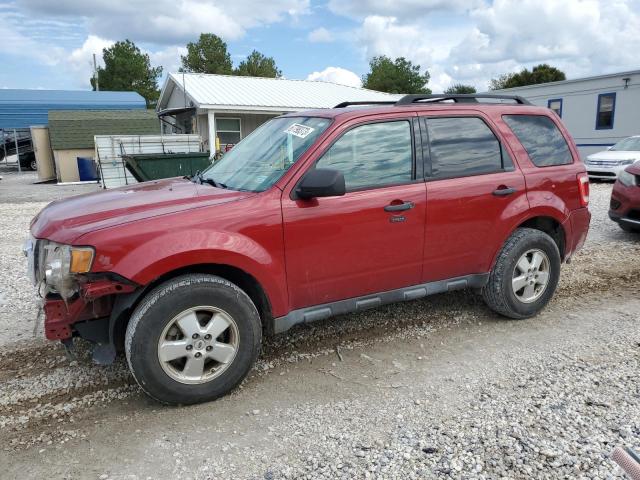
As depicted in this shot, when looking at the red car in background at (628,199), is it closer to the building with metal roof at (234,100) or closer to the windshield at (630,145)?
the windshield at (630,145)

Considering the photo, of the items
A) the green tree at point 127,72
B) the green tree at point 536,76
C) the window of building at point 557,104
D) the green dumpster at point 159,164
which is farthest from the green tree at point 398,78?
the green dumpster at point 159,164

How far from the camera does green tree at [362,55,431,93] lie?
57281 millimetres

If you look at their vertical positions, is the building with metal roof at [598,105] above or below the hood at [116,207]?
above

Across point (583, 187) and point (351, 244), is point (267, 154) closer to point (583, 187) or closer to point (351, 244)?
point (351, 244)

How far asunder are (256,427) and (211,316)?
738 millimetres

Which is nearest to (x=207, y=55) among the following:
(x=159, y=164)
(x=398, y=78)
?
(x=398, y=78)

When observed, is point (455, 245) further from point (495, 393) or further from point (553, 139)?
point (553, 139)

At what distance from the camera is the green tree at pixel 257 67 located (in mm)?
54656

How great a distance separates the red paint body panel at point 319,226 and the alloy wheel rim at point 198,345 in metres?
0.32

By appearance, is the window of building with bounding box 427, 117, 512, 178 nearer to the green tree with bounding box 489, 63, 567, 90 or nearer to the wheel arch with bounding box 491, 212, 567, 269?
the wheel arch with bounding box 491, 212, 567, 269

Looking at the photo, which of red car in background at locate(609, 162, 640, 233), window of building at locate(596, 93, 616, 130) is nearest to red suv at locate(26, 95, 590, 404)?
red car in background at locate(609, 162, 640, 233)

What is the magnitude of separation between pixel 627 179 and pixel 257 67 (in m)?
52.3

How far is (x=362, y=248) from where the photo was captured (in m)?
3.67

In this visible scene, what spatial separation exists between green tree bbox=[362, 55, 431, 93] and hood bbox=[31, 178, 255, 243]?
55.7m
